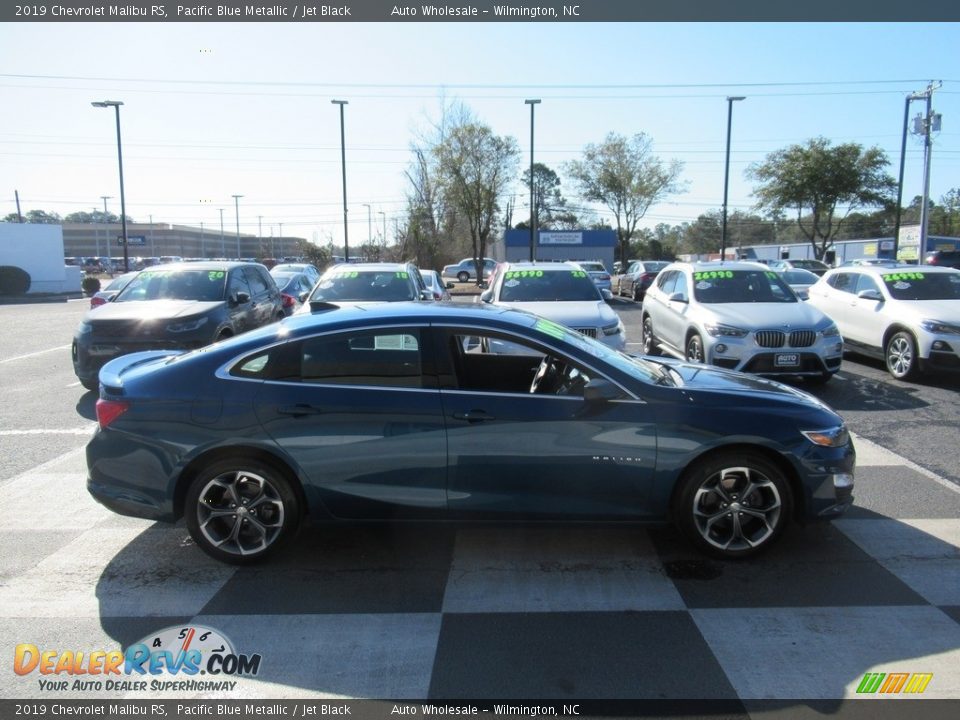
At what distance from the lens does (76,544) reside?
458 cm

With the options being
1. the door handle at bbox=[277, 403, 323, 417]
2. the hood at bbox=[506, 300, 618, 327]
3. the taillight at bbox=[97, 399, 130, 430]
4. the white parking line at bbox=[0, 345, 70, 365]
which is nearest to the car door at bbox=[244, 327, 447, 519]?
the door handle at bbox=[277, 403, 323, 417]

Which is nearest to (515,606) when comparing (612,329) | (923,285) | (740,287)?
(612,329)

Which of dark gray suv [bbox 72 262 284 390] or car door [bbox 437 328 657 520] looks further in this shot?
A: dark gray suv [bbox 72 262 284 390]

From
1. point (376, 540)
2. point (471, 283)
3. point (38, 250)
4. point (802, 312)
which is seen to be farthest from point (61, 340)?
point (471, 283)

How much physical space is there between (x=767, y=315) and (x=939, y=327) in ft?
7.74

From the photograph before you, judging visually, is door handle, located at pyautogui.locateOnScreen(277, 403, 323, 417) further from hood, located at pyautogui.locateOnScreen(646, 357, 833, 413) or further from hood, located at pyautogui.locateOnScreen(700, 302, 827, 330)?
hood, located at pyautogui.locateOnScreen(700, 302, 827, 330)

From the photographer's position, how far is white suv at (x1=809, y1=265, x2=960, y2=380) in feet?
31.2

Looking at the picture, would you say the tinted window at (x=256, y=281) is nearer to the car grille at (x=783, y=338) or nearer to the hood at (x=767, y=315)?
the hood at (x=767, y=315)

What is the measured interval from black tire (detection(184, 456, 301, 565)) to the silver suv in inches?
264

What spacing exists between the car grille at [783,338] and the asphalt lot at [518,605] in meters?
3.75

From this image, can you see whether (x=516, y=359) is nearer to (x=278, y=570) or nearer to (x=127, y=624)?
(x=278, y=570)

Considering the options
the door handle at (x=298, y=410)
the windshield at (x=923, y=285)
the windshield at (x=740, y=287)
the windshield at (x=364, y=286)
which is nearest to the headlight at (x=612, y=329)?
the windshield at (x=740, y=287)

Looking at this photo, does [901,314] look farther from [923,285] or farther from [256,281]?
[256,281]

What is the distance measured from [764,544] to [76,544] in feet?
14.3
